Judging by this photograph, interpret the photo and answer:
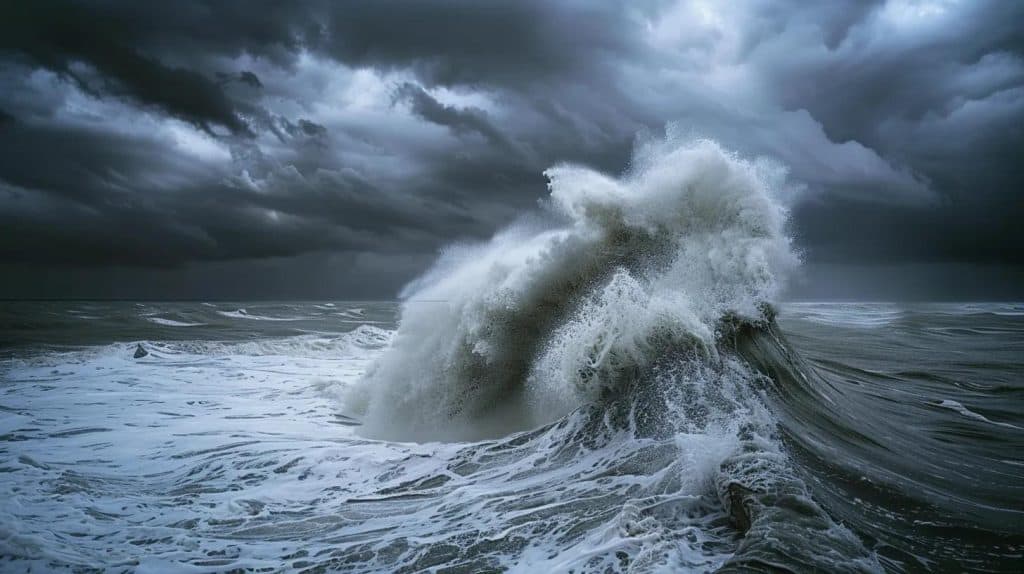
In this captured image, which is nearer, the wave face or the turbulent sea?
the turbulent sea

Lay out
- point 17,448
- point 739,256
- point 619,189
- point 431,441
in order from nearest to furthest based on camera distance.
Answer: point 17,448, point 431,441, point 739,256, point 619,189

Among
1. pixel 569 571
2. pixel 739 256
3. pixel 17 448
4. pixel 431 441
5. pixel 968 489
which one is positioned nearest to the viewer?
pixel 569 571

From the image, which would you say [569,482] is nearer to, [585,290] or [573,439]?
[573,439]

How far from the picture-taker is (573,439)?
5.66 m

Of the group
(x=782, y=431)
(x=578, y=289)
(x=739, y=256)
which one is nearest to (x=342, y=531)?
(x=782, y=431)

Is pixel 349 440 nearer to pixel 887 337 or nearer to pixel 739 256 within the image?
pixel 739 256

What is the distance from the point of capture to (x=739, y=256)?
295 inches

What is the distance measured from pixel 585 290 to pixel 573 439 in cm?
256

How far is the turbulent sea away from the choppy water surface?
0.09ft

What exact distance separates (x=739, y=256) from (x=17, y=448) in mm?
9334

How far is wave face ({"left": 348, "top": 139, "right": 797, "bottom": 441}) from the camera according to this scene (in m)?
6.94

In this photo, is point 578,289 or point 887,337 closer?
point 578,289

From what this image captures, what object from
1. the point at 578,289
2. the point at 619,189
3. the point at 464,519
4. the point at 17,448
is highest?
the point at 619,189

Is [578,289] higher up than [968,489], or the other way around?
[578,289]
